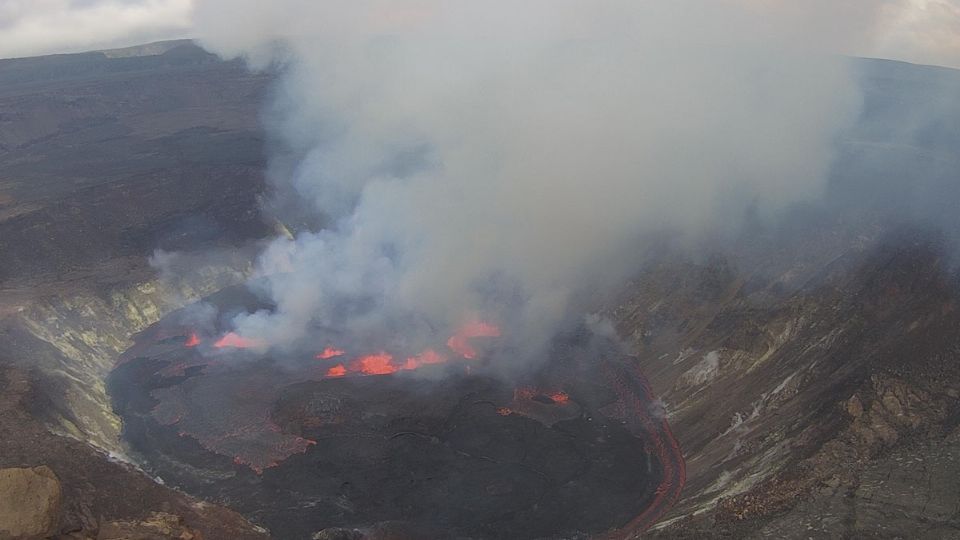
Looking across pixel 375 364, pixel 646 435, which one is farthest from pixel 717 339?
pixel 375 364

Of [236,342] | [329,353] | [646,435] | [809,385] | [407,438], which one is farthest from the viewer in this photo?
[236,342]

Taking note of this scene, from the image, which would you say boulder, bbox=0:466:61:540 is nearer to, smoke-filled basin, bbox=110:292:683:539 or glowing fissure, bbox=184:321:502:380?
smoke-filled basin, bbox=110:292:683:539

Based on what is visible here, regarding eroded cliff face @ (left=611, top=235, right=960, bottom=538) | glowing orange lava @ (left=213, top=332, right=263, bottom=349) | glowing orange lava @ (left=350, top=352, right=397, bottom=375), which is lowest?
eroded cliff face @ (left=611, top=235, right=960, bottom=538)

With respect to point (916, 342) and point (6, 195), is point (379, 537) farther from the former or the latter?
point (6, 195)

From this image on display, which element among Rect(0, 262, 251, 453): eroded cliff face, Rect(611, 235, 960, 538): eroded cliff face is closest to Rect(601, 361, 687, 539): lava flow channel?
Rect(611, 235, 960, 538): eroded cliff face

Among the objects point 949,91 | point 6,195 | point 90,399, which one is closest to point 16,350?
A: point 90,399

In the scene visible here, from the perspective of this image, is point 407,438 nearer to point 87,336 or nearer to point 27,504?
point 27,504
